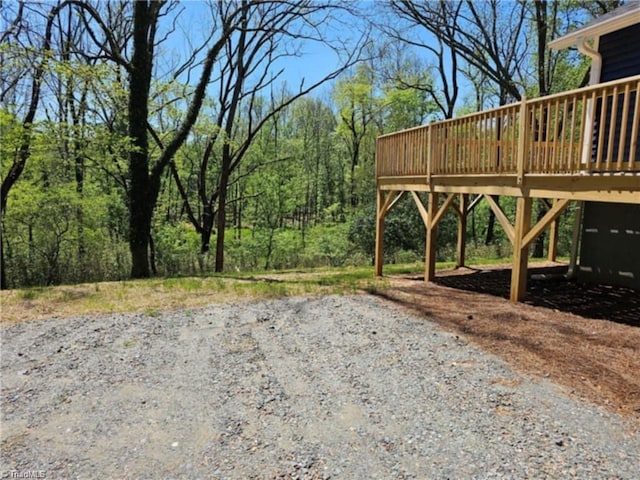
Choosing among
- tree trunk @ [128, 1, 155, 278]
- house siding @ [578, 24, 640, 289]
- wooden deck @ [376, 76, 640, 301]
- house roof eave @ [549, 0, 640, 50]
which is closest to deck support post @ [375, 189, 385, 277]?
wooden deck @ [376, 76, 640, 301]

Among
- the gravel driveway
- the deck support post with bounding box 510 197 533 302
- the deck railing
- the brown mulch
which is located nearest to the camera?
the gravel driveway

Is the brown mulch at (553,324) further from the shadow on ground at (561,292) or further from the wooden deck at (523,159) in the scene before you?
the wooden deck at (523,159)

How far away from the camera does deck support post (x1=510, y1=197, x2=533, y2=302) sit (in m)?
5.65

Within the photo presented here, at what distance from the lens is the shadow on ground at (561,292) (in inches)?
222

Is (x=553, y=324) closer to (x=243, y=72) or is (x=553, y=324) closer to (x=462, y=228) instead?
(x=462, y=228)

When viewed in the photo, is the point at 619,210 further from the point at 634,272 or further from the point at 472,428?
the point at 472,428

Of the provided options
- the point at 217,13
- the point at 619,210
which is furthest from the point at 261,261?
the point at 619,210

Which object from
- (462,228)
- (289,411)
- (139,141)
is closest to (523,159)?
(462,228)

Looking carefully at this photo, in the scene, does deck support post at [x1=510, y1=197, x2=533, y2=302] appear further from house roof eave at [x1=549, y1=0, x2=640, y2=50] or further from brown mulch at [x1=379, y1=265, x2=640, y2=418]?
house roof eave at [x1=549, y1=0, x2=640, y2=50]

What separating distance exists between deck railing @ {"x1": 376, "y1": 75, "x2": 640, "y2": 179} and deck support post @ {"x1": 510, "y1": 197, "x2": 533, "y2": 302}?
0.45m

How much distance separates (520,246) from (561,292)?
1864mm

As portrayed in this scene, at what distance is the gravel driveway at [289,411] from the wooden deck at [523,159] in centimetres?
225

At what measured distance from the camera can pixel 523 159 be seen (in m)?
5.50

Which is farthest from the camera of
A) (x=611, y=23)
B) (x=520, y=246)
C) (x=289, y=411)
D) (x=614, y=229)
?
(x=614, y=229)
